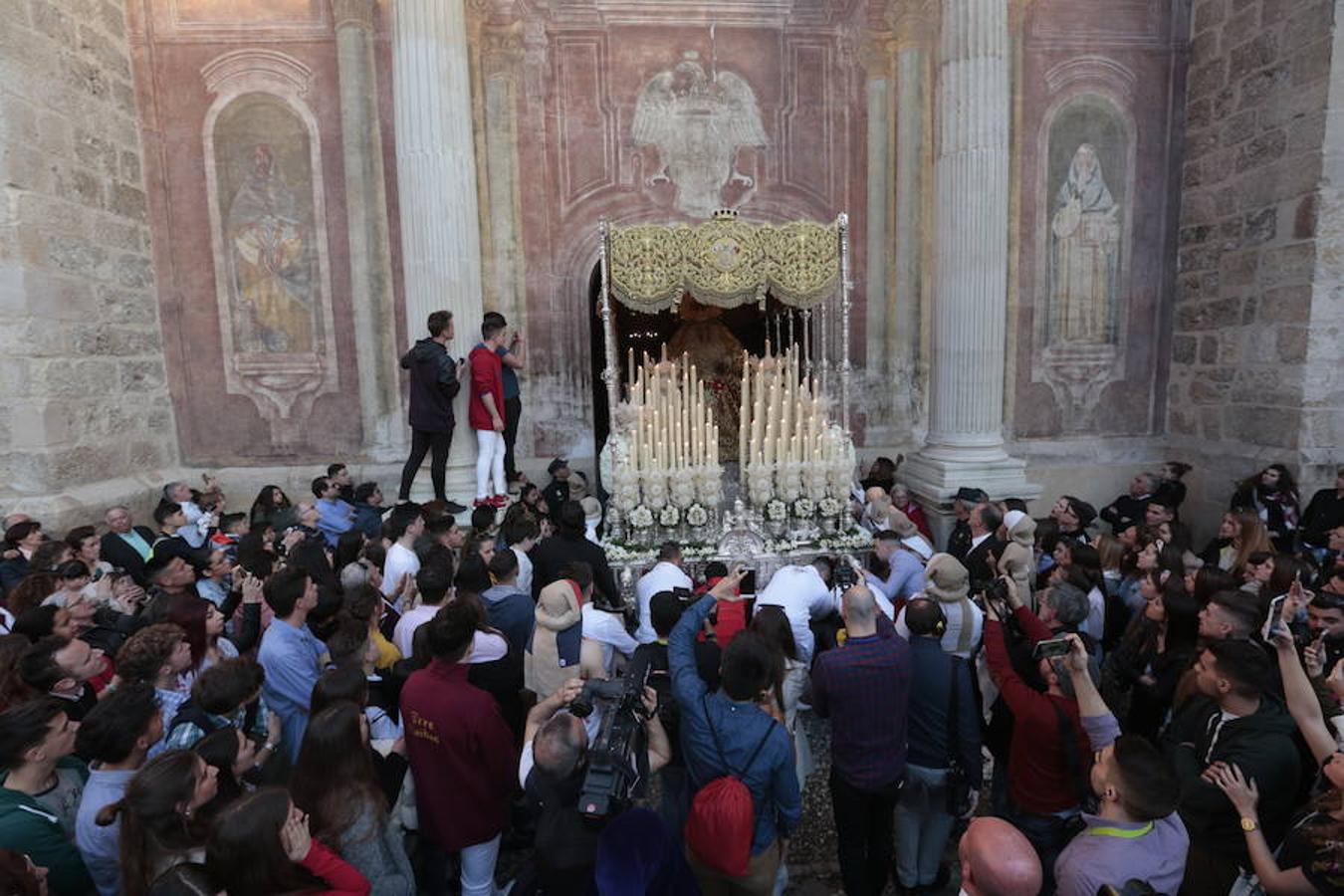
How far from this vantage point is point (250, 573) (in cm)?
414

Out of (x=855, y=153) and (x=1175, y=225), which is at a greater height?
(x=855, y=153)

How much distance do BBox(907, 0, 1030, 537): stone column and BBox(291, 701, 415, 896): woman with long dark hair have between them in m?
6.64

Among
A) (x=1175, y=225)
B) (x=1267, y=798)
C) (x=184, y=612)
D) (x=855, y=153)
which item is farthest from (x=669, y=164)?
(x=1267, y=798)

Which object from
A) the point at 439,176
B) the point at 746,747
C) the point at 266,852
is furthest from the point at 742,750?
the point at 439,176

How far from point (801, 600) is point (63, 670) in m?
3.32

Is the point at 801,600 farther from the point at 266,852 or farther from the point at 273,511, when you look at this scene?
the point at 273,511

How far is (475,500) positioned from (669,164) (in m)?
4.84

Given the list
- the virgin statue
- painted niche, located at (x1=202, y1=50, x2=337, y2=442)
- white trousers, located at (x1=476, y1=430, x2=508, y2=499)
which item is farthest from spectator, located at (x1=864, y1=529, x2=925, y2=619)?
painted niche, located at (x1=202, y1=50, x2=337, y2=442)

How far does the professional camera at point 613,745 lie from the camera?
6.52 feet

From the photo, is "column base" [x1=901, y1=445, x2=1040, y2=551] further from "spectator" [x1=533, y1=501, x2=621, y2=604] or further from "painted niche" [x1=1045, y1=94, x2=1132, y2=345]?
Answer: "spectator" [x1=533, y1=501, x2=621, y2=604]

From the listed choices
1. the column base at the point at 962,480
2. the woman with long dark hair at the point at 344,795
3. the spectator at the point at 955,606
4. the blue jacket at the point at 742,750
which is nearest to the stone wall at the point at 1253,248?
the column base at the point at 962,480

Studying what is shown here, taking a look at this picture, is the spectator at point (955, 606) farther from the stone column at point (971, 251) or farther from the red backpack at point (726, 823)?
the stone column at point (971, 251)

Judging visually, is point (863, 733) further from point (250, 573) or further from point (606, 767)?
point (250, 573)

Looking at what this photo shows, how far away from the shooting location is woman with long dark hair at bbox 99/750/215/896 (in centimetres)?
201
